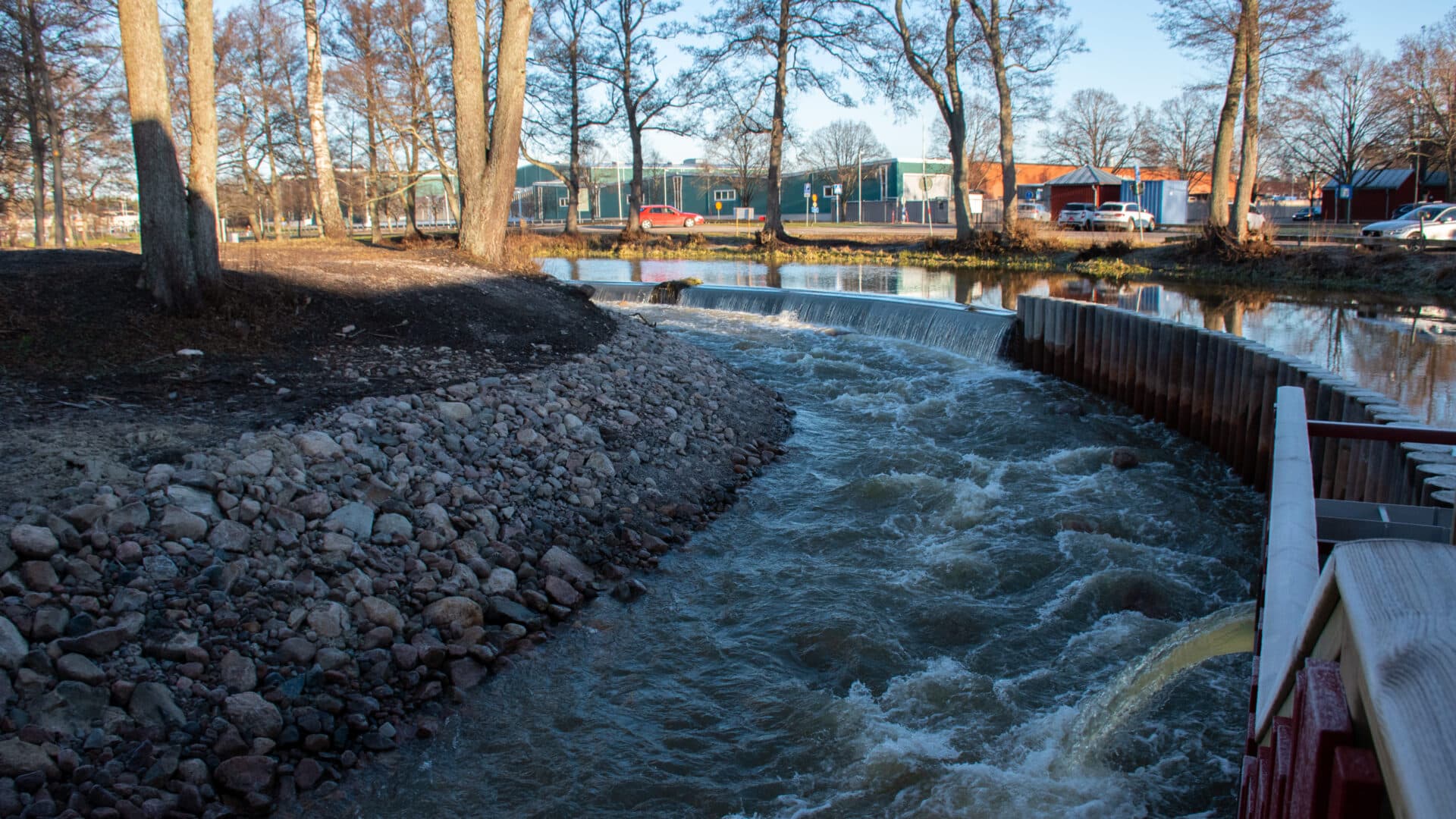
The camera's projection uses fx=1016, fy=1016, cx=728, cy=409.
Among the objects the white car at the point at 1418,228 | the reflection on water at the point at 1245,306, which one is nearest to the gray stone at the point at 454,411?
the reflection on water at the point at 1245,306

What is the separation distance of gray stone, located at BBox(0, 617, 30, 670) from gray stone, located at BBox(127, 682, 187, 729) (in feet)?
1.72

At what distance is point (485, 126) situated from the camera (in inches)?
661

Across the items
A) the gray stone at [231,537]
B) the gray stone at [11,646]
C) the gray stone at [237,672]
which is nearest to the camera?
the gray stone at [11,646]

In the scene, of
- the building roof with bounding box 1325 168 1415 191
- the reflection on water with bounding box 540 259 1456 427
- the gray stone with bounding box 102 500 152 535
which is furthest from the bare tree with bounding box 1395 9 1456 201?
the gray stone with bounding box 102 500 152 535

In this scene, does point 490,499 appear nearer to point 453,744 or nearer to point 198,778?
point 453,744

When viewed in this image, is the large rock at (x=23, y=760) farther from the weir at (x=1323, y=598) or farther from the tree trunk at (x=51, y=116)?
the tree trunk at (x=51, y=116)

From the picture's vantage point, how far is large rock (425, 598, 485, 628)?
6.32 metres

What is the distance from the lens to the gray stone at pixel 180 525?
233 inches

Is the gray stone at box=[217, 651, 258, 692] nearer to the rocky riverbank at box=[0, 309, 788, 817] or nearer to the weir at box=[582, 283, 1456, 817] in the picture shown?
the rocky riverbank at box=[0, 309, 788, 817]

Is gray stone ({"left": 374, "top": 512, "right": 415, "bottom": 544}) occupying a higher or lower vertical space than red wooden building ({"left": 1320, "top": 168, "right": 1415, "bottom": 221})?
lower

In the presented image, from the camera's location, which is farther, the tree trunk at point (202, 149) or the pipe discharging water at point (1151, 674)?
A: the tree trunk at point (202, 149)

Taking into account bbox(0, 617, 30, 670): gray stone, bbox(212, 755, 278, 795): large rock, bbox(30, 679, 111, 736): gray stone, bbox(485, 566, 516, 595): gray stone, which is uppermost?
bbox(0, 617, 30, 670): gray stone

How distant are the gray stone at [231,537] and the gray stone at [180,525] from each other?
68 mm

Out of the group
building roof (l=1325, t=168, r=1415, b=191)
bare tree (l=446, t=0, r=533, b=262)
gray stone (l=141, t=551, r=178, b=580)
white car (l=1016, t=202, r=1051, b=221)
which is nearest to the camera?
gray stone (l=141, t=551, r=178, b=580)
